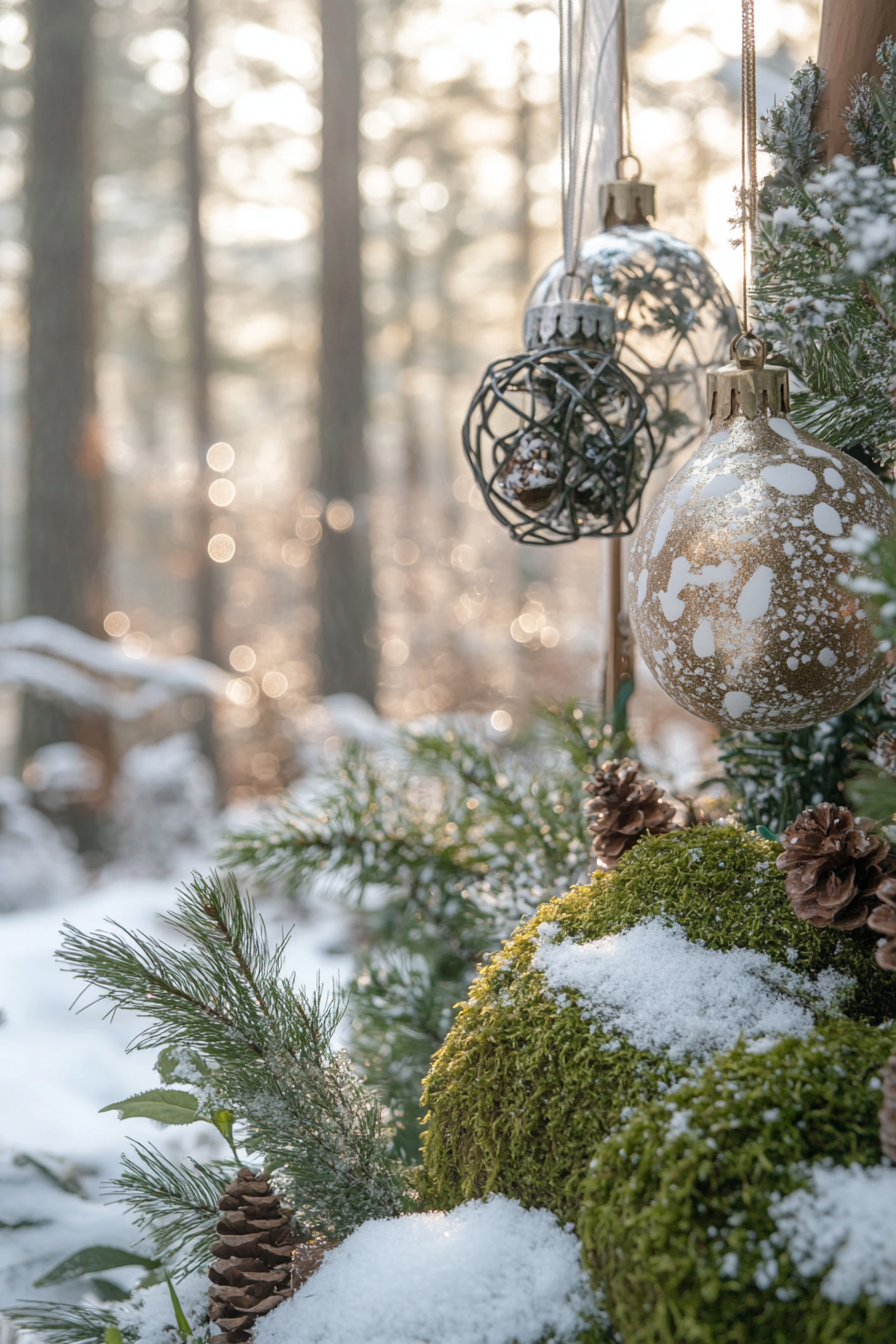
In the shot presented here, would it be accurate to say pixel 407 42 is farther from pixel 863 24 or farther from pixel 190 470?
pixel 863 24

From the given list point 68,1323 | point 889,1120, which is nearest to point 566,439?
point 889,1120

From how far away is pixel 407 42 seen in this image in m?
7.07

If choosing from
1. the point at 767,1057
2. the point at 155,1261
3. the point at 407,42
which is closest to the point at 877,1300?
the point at 767,1057

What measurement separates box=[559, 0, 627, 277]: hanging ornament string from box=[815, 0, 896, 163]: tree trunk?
0.24 m

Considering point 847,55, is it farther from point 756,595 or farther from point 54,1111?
point 54,1111

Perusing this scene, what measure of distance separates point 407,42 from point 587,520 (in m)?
7.75

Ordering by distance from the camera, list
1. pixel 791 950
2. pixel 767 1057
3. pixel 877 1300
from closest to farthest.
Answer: pixel 877 1300
pixel 767 1057
pixel 791 950

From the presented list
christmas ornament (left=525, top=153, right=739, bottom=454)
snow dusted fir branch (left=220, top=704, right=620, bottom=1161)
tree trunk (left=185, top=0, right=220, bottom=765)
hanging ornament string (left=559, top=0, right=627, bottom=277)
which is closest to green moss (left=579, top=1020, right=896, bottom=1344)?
snow dusted fir branch (left=220, top=704, right=620, bottom=1161)

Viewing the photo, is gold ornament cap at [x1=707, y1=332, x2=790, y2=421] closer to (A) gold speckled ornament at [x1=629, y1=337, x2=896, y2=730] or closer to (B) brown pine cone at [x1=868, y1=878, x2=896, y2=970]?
(A) gold speckled ornament at [x1=629, y1=337, x2=896, y2=730]

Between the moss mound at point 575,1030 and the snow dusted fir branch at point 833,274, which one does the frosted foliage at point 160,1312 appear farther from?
the snow dusted fir branch at point 833,274

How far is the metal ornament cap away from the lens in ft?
2.18

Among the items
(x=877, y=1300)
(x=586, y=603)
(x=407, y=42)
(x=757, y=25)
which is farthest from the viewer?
(x=586, y=603)

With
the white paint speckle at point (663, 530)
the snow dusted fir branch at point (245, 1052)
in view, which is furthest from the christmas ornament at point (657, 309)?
the snow dusted fir branch at point (245, 1052)

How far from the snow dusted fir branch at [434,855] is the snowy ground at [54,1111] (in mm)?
183
